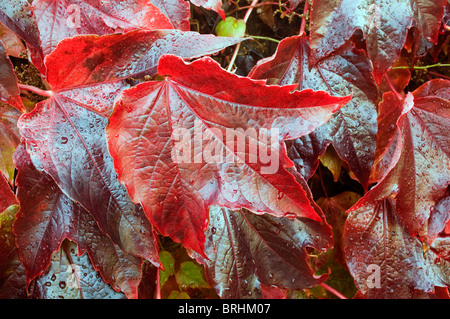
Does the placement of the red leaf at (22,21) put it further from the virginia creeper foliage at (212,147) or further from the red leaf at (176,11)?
the red leaf at (176,11)

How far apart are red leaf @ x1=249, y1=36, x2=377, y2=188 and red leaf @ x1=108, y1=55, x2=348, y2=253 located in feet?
0.55

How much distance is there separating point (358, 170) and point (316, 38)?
237 mm

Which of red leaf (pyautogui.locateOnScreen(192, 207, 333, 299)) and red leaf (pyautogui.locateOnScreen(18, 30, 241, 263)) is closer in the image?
red leaf (pyautogui.locateOnScreen(18, 30, 241, 263))

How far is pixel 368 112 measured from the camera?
610 mm

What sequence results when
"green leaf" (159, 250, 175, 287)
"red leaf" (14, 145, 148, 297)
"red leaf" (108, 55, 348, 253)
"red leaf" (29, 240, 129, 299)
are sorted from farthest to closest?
"green leaf" (159, 250, 175, 287), "red leaf" (29, 240, 129, 299), "red leaf" (14, 145, 148, 297), "red leaf" (108, 55, 348, 253)

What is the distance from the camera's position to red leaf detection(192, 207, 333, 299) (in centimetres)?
62

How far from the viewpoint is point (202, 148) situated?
0.47 meters

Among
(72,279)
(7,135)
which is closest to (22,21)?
(7,135)

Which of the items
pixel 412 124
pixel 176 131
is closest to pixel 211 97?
pixel 176 131

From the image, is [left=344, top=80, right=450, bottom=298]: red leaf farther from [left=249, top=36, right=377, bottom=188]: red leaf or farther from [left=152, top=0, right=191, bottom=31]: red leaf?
[left=152, top=0, right=191, bottom=31]: red leaf

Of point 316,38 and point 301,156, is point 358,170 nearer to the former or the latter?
point 301,156

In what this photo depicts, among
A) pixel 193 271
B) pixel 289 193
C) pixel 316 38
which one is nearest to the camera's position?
pixel 289 193

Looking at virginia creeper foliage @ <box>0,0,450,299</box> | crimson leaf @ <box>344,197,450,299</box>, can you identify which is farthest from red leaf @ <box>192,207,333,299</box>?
crimson leaf @ <box>344,197,450,299</box>

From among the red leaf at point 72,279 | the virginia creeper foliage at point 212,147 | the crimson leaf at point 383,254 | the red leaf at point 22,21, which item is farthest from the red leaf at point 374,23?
the red leaf at point 72,279
